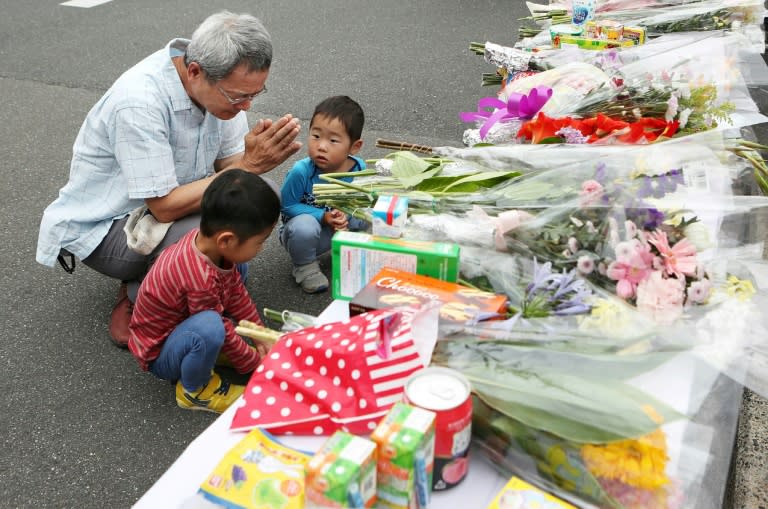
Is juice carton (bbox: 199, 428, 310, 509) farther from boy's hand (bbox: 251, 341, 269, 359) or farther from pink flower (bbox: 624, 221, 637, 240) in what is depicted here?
boy's hand (bbox: 251, 341, 269, 359)

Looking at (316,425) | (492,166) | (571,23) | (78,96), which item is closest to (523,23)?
(571,23)

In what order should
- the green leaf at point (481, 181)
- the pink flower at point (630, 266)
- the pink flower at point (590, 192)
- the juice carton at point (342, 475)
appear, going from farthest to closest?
1. the green leaf at point (481, 181)
2. the pink flower at point (590, 192)
3. the pink flower at point (630, 266)
4. the juice carton at point (342, 475)

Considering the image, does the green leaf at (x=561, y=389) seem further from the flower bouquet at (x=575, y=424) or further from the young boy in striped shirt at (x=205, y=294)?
the young boy in striped shirt at (x=205, y=294)

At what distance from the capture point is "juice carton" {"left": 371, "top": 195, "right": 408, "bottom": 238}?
1657 millimetres

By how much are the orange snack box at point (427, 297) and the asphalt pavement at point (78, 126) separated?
1047 mm

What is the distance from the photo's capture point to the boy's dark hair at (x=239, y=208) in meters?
1.96

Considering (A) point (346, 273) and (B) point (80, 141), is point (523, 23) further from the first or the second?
(A) point (346, 273)

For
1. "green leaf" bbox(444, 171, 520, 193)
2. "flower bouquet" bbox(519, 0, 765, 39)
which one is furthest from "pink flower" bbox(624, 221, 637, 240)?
"flower bouquet" bbox(519, 0, 765, 39)

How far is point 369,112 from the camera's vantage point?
15.9 ft

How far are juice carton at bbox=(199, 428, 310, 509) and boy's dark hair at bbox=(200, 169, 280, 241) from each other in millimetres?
902

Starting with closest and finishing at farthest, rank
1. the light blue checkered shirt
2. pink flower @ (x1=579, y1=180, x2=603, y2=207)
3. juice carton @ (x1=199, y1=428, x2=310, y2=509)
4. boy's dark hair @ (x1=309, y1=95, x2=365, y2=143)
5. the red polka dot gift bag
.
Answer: juice carton @ (x1=199, y1=428, x2=310, y2=509) → the red polka dot gift bag → pink flower @ (x1=579, y1=180, x2=603, y2=207) → the light blue checkered shirt → boy's dark hair @ (x1=309, y1=95, x2=365, y2=143)

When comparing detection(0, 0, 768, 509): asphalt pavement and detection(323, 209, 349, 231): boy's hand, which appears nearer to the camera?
detection(0, 0, 768, 509): asphalt pavement

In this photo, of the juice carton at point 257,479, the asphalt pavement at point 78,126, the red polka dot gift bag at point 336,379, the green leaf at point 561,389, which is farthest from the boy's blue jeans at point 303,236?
the juice carton at point 257,479

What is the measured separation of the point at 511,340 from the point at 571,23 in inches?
115
